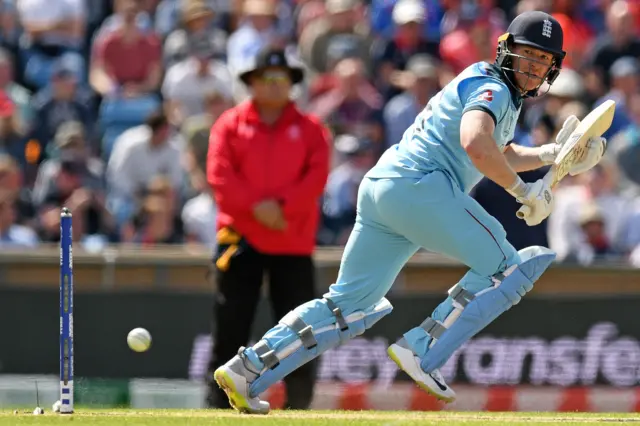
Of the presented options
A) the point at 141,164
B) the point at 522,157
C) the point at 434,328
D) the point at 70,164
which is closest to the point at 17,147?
the point at 70,164

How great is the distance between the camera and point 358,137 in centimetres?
1386

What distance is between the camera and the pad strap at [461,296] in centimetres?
766

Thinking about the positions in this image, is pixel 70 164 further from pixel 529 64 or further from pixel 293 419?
pixel 529 64

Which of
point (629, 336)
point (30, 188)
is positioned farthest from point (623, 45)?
point (30, 188)

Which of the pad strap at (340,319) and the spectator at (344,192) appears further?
the spectator at (344,192)

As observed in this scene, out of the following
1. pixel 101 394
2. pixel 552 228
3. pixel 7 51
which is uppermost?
pixel 7 51

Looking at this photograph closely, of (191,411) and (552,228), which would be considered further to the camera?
(552,228)

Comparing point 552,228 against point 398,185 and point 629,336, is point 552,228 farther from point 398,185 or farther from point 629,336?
point 398,185

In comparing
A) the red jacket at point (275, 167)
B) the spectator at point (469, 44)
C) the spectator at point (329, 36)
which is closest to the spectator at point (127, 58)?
the spectator at point (329, 36)

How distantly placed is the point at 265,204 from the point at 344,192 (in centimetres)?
345

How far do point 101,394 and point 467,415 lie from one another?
3.71 m

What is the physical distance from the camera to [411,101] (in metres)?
14.3

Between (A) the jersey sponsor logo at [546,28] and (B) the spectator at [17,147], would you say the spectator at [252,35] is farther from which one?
(A) the jersey sponsor logo at [546,28]

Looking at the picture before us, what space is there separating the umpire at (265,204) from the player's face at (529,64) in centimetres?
268
